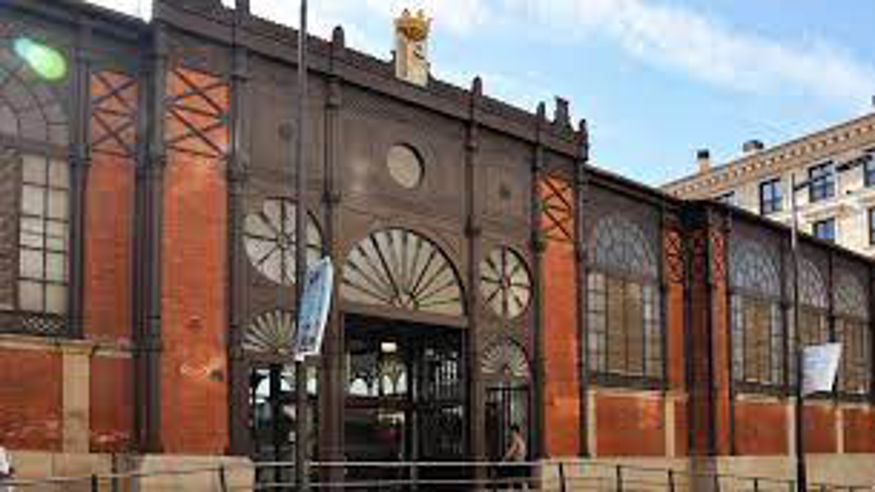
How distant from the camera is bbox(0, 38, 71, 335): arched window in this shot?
21.5 m

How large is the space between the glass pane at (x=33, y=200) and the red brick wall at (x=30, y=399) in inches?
91.3

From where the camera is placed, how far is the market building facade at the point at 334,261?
22.0 m

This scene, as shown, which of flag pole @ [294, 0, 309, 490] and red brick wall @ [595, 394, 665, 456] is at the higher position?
flag pole @ [294, 0, 309, 490]

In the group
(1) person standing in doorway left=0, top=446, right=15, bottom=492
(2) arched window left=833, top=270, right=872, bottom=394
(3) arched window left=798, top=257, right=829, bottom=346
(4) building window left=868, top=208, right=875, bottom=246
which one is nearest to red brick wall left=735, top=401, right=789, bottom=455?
(3) arched window left=798, top=257, right=829, bottom=346

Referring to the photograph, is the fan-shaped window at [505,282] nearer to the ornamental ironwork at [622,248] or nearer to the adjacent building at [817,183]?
the ornamental ironwork at [622,248]

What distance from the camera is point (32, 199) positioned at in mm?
21875

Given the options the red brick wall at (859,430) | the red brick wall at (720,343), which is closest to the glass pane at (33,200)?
the red brick wall at (720,343)

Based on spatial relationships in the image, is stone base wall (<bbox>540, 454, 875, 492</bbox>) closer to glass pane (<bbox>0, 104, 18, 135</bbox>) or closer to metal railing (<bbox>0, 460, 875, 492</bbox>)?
metal railing (<bbox>0, 460, 875, 492</bbox>)

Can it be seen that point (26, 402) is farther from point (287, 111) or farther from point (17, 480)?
point (287, 111)

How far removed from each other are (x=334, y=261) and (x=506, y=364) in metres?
5.71

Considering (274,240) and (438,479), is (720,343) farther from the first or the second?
(274,240)

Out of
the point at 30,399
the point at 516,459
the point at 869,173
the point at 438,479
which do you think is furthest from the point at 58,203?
the point at 869,173

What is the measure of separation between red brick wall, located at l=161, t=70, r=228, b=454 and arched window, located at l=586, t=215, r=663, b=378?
12.3 meters

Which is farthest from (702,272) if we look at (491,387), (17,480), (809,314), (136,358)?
(17,480)
